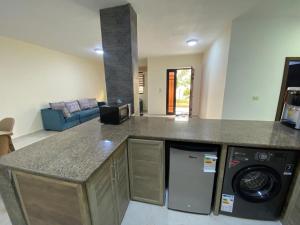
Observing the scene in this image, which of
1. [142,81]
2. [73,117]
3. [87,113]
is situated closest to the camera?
[73,117]

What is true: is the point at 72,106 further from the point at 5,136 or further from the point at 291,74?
the point at 291,74

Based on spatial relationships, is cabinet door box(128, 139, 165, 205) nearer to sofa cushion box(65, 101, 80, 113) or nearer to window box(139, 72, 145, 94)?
sofa cushion box(65, 101, 80, 113)

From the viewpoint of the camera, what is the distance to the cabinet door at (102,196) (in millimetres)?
903

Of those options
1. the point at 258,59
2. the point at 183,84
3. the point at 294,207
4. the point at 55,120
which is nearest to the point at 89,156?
the point at 294,207

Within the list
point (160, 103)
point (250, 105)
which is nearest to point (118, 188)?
point (250, 105)

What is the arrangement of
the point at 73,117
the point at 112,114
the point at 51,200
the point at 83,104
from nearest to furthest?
the point at 51,200 → the point at 112,114 → the point at 73,117 → the point at 83,104

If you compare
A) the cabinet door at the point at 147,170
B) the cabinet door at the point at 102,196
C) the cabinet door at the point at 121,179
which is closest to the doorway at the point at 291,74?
the cabinet door at the point at 147,170

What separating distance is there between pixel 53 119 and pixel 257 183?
4921mm

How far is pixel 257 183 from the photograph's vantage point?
1439 mm

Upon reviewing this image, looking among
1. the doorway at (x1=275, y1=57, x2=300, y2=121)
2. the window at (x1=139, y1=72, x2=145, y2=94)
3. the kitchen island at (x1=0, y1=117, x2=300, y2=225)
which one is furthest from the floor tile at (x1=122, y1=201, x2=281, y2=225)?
the window at (x1=139, y1=72, x2=145, y2=94)

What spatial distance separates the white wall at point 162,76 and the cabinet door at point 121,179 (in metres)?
5.01

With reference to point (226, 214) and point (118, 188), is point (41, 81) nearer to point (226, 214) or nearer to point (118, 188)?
point (118, 188)

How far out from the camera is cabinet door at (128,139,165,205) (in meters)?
1.45

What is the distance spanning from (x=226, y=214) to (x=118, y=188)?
1255 millimetres
